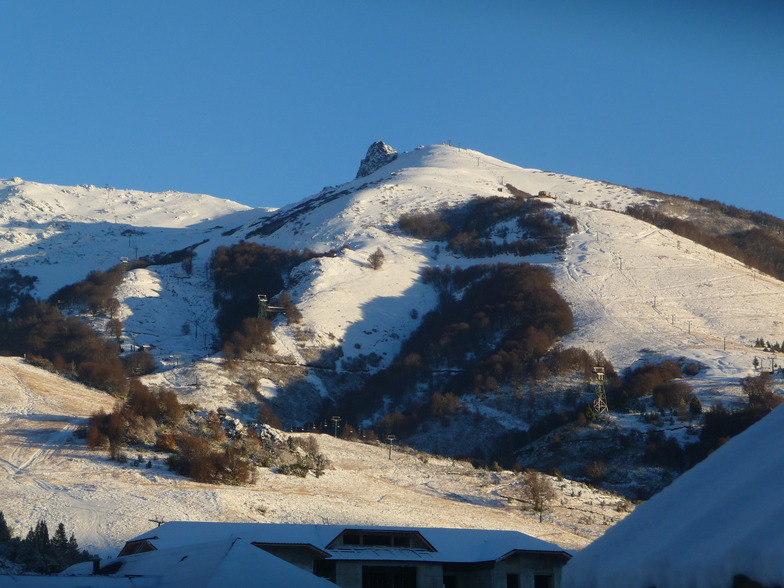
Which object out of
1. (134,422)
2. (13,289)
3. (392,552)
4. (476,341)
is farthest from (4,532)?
(13,289)

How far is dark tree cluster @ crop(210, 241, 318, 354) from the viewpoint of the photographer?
9500 cm

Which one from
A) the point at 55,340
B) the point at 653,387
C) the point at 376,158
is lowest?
the point at 653,387

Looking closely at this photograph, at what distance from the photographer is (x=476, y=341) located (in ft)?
268

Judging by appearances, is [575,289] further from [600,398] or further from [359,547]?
[359,547]

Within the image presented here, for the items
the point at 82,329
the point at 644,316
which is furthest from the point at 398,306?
the point at 82,329

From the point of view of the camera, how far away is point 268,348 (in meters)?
78.7

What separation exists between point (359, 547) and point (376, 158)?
155 metres

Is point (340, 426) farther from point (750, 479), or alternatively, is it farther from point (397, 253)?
point (750, 479)

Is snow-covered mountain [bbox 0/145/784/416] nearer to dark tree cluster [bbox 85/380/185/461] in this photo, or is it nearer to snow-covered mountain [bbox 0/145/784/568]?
snow-covered mountain [bbox 0/145/784/568]

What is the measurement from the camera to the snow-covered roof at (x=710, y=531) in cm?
576

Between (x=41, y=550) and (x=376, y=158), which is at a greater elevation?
(x=376, y=158)

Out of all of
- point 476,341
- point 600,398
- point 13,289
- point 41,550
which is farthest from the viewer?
point 13,289

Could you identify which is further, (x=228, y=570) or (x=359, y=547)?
(x=359, y=547)

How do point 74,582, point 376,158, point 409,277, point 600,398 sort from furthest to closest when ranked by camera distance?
point 376,158 → point 409,277 → point 600,398 → point 74,582
